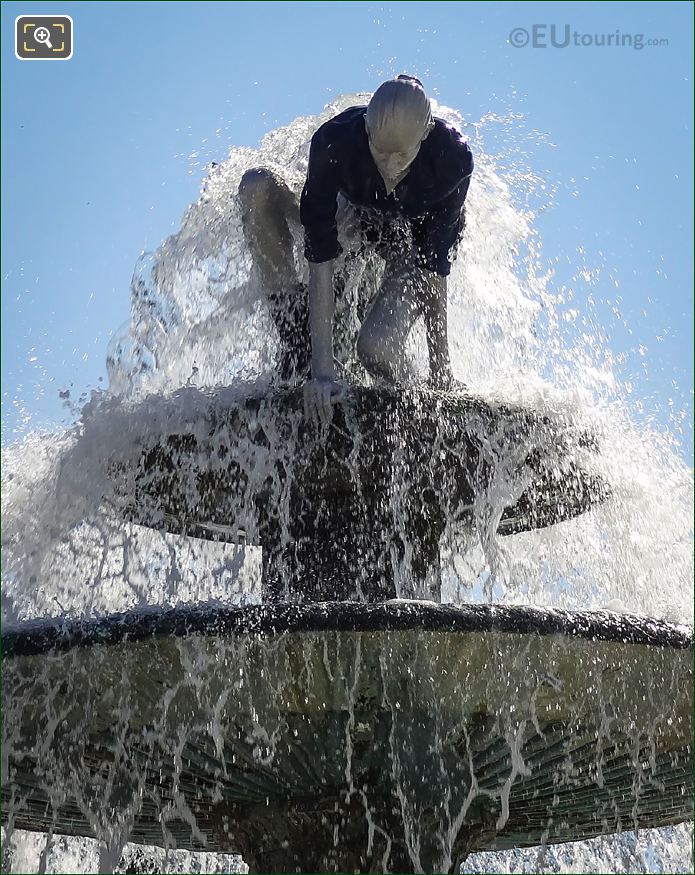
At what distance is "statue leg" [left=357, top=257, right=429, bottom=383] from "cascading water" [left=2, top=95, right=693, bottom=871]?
0.56 feet

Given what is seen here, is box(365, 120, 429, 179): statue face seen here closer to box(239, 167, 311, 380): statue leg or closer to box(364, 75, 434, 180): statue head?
box(364, 75, 434, 180): statue head

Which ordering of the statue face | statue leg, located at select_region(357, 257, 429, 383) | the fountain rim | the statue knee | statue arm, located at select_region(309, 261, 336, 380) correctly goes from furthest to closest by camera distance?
the statue knee
statue leg, located at select_region(357, 257, 429, 383)
statue arm, located at select_region(309, 261, 336, 380)
the statue face
the fountain rim

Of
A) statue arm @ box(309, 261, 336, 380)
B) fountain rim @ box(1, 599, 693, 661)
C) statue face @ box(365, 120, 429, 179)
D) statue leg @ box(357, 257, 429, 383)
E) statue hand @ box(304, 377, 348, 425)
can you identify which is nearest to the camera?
fountain rim @ box(1, 599, 693, 661)

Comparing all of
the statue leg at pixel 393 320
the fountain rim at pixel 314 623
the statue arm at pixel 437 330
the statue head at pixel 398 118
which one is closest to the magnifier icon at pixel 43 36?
the statue head at pixel 398 118

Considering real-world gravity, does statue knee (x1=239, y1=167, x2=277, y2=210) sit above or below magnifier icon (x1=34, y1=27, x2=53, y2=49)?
below

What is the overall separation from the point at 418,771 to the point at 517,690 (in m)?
0.48

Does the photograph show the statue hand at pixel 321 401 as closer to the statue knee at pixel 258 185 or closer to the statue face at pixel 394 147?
the statue face at pixel 394 147

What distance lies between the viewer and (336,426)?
5148 millimetres

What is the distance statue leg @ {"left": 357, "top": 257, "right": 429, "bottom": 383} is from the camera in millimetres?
5730

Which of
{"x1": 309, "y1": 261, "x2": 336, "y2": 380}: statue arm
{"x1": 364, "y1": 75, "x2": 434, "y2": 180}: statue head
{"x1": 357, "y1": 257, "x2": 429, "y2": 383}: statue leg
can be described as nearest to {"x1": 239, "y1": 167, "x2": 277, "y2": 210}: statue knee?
{"x1": 309, "y1": 261, "x2": 336, "y2": 380}: statue arm

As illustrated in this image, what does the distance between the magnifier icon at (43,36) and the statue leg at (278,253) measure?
1.15 m

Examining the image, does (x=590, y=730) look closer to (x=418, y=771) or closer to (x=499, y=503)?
(x=418, y=771)

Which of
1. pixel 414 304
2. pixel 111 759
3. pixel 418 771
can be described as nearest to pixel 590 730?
pixel 418 771

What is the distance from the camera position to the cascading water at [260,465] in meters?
5.34
